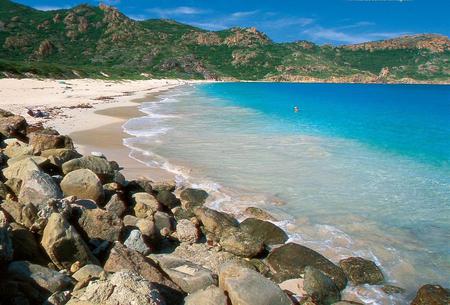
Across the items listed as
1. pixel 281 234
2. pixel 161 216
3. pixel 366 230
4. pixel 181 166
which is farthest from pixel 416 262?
pixel 181 166

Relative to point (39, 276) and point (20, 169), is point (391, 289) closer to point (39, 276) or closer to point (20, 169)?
point (39, 276)

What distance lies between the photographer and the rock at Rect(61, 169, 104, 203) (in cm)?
770

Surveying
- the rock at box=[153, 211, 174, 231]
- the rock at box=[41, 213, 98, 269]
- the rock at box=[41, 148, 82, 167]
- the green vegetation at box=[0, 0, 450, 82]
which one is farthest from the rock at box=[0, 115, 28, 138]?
the green vegetation at box=[0, 0, 450, 82]

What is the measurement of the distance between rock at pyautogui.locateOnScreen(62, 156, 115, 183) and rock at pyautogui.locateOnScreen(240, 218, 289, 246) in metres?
3.34

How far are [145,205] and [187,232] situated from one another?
120 centimetres

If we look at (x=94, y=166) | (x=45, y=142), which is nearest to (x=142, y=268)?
(x=94, y=166)

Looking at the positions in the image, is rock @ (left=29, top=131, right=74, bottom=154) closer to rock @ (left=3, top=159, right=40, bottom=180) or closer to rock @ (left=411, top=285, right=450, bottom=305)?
rock @ (left=3, top=159, right=40, bottom=180)

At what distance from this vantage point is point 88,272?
491cm

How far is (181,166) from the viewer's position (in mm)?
13234

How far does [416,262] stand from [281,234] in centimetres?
259

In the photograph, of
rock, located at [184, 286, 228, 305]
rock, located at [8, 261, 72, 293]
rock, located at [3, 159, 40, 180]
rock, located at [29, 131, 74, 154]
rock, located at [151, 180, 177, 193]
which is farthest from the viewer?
rock, located at [29, 131, 74, 154]

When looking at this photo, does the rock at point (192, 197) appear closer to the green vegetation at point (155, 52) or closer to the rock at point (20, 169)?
the rock at point (20, 169)

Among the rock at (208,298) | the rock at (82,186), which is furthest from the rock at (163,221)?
the rock at (208,298)

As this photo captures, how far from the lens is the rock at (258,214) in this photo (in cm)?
906
